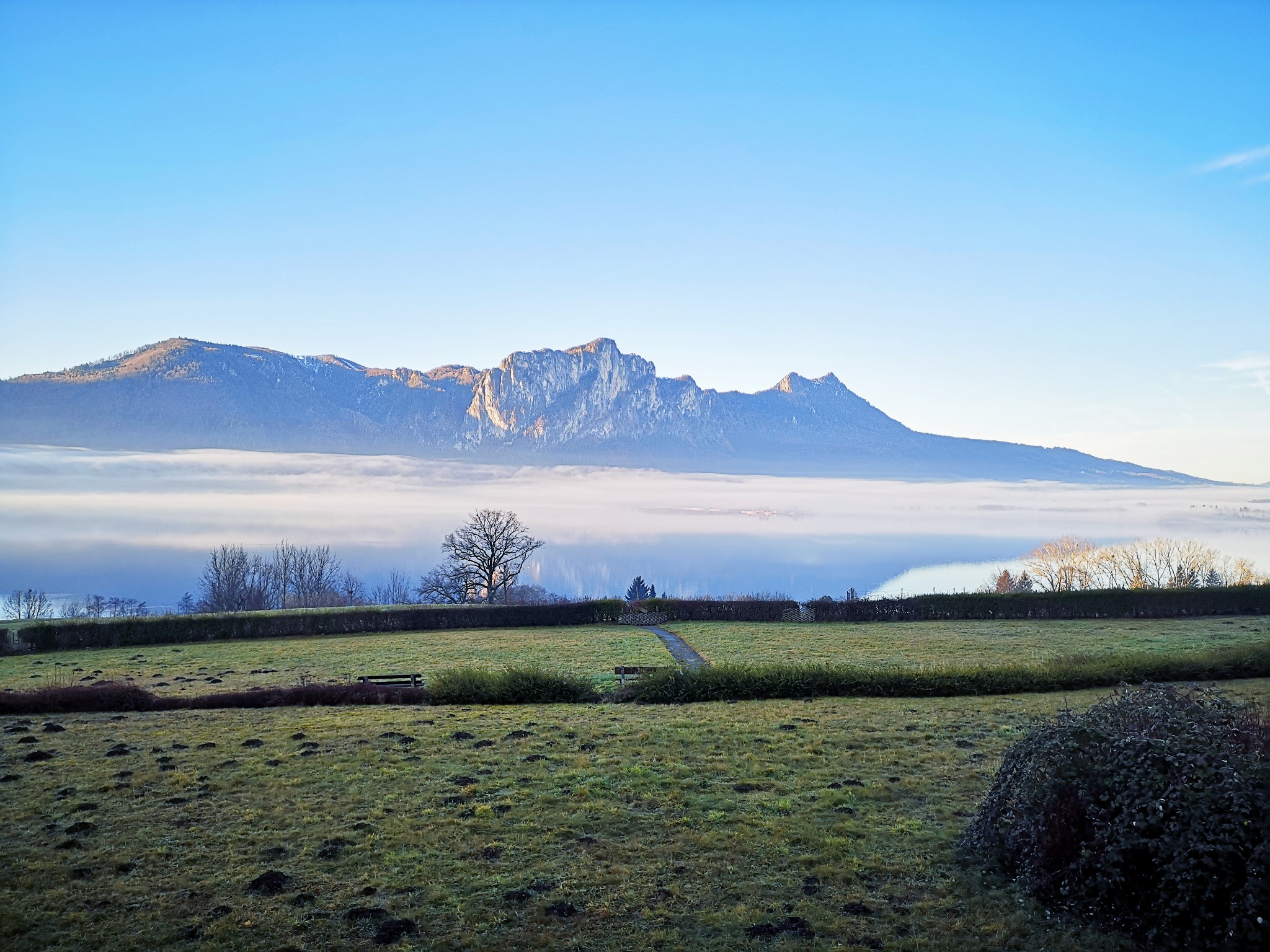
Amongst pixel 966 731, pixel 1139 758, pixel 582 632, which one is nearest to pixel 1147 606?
pixel 582 632

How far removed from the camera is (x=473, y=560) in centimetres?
8031

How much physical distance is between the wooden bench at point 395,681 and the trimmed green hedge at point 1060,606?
34695 mm

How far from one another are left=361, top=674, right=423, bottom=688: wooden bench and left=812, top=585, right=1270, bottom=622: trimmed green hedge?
3470 centimetres

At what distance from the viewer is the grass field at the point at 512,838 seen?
932 centimetres

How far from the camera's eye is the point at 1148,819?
849 cm

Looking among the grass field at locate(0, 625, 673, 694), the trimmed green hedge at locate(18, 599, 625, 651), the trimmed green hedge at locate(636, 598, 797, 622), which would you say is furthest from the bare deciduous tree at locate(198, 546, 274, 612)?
the trimmed green hedge at locate(636, 598, 797, 622)

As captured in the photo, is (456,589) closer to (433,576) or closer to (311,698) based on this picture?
(433,576)

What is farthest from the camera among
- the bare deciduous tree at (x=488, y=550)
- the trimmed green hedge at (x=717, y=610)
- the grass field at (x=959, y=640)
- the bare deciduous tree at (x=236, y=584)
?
the bare deciduous tree at (x=236, y=584)

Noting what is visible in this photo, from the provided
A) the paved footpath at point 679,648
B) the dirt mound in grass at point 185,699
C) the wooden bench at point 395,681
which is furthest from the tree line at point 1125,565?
the dirt mound in grass at point 185,699

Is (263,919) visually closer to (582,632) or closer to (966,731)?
(966,731)

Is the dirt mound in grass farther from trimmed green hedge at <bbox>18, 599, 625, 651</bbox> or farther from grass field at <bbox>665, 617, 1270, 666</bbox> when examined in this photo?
trimmed green hedge at <bbox>18, 599, 625, 651</bbox>

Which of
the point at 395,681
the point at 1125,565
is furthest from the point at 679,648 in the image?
the point at 1125,565

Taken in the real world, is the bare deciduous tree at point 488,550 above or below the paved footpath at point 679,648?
above

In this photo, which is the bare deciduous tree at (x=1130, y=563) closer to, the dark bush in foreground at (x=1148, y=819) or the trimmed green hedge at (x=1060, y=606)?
the trimmed green hedge at (x=1060, y=606)
